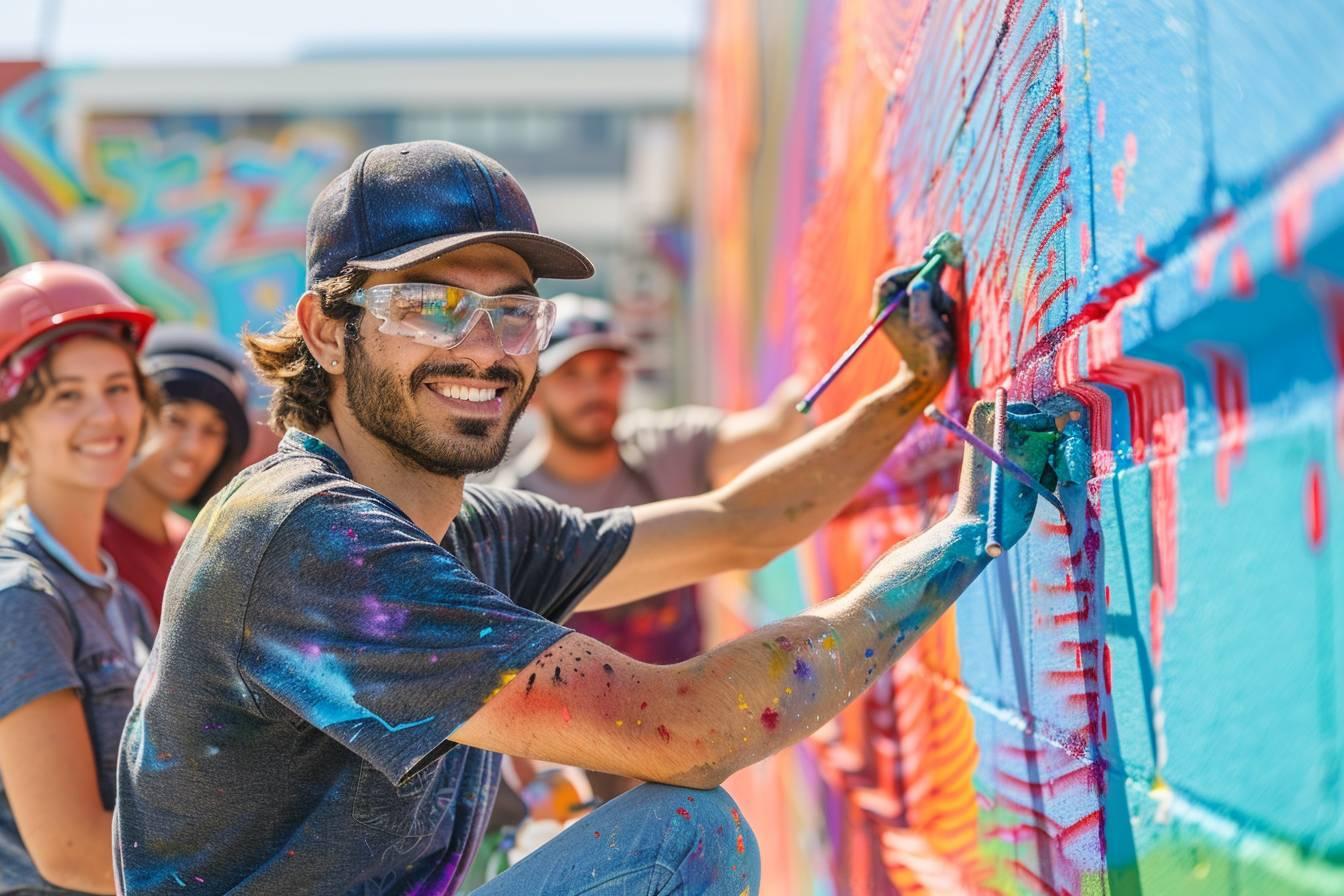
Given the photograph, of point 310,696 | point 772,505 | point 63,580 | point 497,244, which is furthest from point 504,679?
point 63,580

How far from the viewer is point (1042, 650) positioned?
2119mm

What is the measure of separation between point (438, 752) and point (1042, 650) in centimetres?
92

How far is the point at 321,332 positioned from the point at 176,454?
1.87m

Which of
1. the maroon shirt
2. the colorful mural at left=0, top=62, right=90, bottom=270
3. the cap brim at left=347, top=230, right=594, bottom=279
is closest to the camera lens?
the cap brim at left=347, top=230, right=594, bottom=279

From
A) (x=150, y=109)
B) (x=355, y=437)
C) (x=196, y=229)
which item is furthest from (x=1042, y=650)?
(x=150, y=109)

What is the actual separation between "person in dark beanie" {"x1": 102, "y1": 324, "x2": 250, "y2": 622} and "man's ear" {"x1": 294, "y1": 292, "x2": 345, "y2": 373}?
1342 millimetres

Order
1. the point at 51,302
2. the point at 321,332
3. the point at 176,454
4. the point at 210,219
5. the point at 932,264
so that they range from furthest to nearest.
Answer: the point at 210,219 < the point at 176,454 < the point at 51,302 < the point at 932,264 < the point at 321,332

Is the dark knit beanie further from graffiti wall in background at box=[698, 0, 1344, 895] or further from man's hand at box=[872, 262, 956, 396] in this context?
man's hand at box=[872, 262, 956, 396]

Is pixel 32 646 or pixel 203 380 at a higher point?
pixel 203 380

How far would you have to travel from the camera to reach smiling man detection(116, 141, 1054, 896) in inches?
73.8

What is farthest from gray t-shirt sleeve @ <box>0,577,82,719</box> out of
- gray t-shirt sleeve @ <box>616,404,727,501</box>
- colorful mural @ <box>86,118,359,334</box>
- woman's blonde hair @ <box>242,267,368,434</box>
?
colorful mural @ <box>86,118,359,334</box>

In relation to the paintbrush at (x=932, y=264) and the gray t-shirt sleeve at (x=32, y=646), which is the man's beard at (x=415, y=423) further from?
the gray t-shirt sleeve at (x=32, y=646)

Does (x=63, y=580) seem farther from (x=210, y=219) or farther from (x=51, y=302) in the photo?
(x=210, y=219)

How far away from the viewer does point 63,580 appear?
2838 mm
